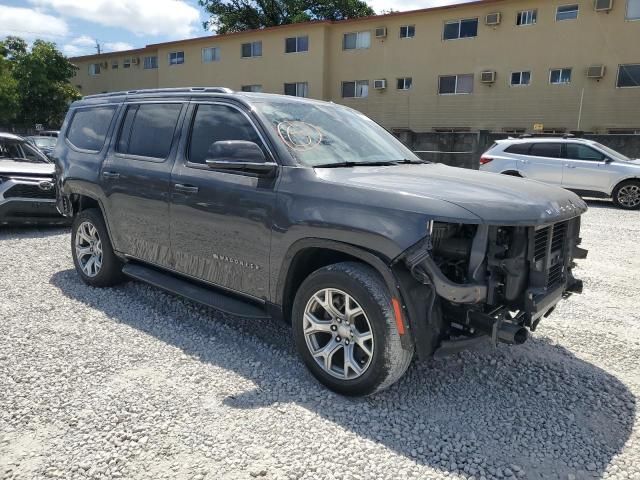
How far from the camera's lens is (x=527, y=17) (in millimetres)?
22953

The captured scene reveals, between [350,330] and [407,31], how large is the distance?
25939 mm

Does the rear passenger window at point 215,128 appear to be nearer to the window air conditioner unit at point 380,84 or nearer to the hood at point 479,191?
the hood at point 479,191

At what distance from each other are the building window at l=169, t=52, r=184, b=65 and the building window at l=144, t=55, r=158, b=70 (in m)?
2.14

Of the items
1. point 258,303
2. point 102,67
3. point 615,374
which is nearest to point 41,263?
point 258,303

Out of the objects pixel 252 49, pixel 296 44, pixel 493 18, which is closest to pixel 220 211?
pixel 493 18

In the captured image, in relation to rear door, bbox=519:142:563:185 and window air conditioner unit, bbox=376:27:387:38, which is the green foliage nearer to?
window air conditioner unit, bbox=376:27:387:38

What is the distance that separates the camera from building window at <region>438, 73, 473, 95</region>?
24848mm

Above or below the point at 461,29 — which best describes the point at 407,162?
below

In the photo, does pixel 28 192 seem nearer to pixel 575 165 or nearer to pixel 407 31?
pixel 575 165

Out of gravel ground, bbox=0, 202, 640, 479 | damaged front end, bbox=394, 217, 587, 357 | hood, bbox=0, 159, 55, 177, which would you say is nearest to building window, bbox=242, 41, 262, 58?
hood, bbox=0, 159, 55, 177

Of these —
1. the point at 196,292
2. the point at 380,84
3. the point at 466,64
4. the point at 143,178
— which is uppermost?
the point at 466,64

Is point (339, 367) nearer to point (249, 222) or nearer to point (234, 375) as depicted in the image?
point (234, 375)

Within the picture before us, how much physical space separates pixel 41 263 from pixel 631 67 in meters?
23.8

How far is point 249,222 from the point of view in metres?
3.56
